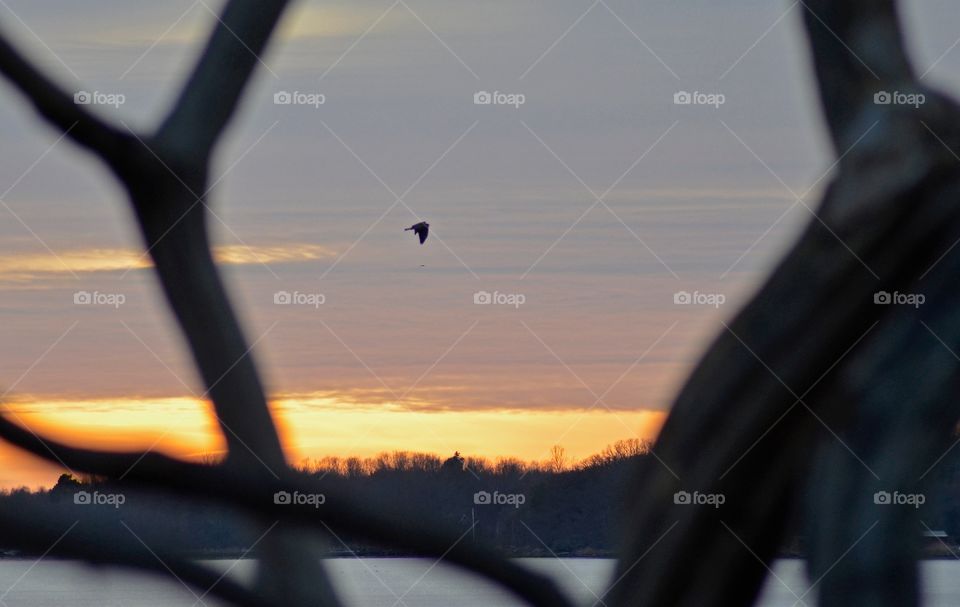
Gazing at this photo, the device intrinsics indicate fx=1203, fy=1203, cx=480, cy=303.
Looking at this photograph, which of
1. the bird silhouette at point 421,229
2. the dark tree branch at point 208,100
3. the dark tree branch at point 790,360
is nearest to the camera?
the dark tree branch at point 208,100

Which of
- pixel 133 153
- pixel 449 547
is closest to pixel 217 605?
pixel 449 547

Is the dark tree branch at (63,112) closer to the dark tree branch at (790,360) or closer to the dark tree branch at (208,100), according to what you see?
the dark tree branch at (208,100)

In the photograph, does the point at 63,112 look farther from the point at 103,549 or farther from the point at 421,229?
the point at 421,229

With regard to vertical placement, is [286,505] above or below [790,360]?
below

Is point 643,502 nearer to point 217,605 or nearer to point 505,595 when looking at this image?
point 505,595

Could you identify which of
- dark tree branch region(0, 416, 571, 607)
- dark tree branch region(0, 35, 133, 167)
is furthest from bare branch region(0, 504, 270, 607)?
dark tree branch region(0, 35, 133, 167)

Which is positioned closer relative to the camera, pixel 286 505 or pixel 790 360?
pixel 286 505

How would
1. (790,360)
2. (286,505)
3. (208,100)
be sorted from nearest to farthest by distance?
(286,505) → (208,100) → (790,360)

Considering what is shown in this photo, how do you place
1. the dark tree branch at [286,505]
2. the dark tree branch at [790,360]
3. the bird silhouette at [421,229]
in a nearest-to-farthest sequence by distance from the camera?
the dark tree branch at [286,505], the dark tree branch at [790,360], the bird silhouette at [421,229]

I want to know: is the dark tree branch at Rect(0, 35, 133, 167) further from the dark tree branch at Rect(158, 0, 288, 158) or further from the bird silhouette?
the bird silhouette

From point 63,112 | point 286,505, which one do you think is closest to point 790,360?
point 286,505

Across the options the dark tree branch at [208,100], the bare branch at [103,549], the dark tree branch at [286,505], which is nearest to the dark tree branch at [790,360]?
the dark tree branch at [286,505]

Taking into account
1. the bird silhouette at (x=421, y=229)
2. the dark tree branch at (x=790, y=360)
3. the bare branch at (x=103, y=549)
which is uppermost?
the bird silhouette at (x=421, y=229)
